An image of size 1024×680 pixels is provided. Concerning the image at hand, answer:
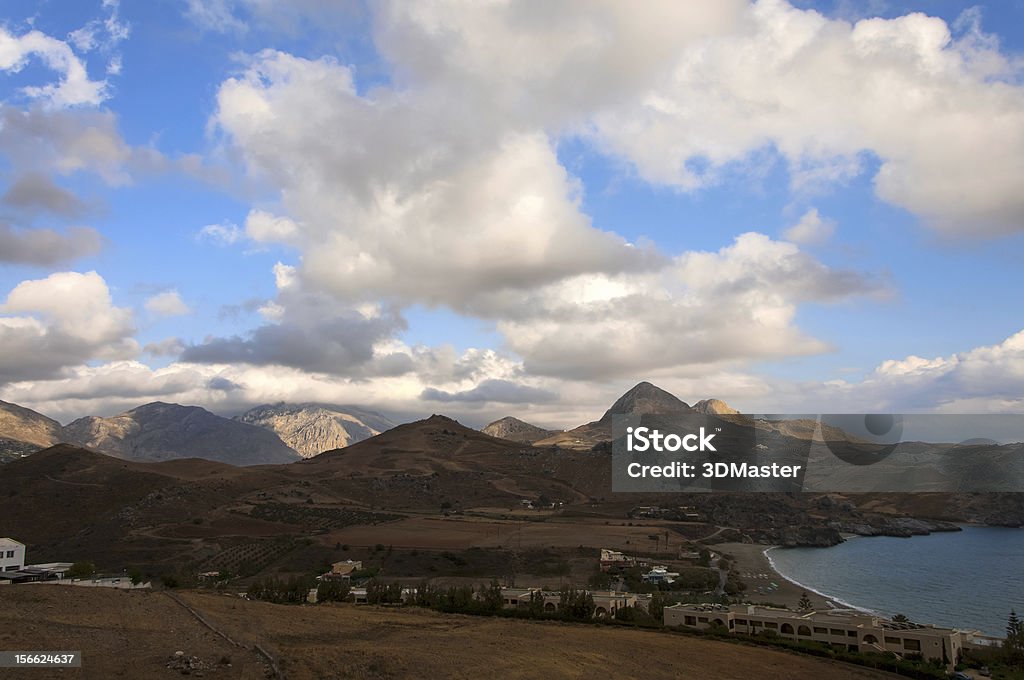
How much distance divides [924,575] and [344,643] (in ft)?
332

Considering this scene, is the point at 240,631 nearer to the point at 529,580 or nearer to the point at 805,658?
the point at 805,658

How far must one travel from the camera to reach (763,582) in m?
91.0

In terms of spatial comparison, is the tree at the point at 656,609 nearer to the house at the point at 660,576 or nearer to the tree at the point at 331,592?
the house at the point at 660,576

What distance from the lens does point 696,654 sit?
45.0m

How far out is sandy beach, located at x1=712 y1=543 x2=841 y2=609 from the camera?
260ft

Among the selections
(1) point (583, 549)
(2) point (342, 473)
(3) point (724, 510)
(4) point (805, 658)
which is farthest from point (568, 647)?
(2) point (342, 473)

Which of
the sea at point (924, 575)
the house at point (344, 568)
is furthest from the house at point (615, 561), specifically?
the house at point (344, 568)

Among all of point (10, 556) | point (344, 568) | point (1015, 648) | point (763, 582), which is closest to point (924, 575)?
point (763, 582)

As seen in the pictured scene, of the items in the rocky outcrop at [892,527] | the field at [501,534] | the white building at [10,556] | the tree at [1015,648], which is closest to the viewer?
the tree at [1015,648]

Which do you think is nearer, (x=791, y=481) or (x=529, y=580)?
(x=529, y=580)

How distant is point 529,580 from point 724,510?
3484 inches

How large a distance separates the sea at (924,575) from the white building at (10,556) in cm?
8751

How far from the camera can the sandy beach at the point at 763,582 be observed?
7927 centimetres

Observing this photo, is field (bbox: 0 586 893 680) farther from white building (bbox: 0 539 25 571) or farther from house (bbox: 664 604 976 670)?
white building (bbox: 0 539 25 571)
